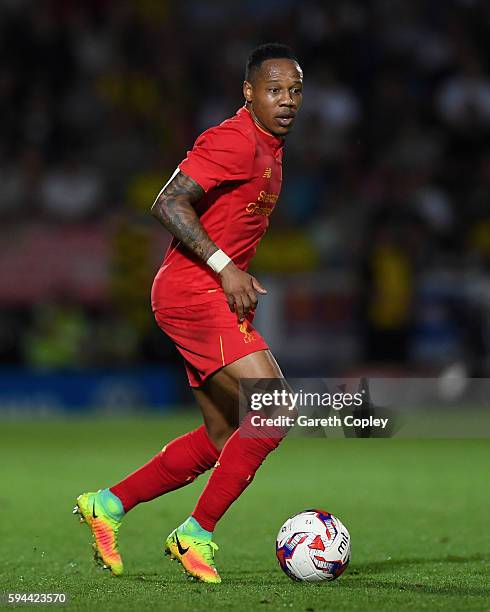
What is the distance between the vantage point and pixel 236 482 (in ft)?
16.9

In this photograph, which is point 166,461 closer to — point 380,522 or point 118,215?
point 380,522

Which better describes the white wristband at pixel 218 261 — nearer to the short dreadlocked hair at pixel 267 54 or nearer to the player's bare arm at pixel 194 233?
the player's bare arm at pixel 194 233

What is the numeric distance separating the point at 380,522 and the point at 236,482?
2092mm

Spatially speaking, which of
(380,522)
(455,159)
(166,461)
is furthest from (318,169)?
(166,461)

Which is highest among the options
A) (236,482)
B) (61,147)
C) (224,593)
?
(61,147)

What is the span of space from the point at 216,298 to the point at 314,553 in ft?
3.51

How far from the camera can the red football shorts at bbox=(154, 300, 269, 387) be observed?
5.14m

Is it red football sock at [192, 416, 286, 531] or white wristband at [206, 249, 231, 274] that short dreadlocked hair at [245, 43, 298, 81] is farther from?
red football sock at [192, 416, 286, 531]

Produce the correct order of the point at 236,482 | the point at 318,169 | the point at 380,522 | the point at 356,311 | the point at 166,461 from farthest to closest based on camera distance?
the point at 318,169 < the point at 356,311 < the point at 380,522 < the point at 166,461 < the point at 236,482

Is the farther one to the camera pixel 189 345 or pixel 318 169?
pixel 318 169

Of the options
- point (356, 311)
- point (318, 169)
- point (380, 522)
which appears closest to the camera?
point (380, 522)

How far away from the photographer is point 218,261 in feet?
16.5

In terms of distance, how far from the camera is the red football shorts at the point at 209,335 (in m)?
5.14

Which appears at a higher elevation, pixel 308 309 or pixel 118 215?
pixel 118 215
